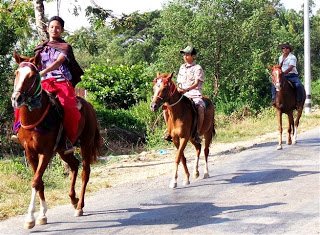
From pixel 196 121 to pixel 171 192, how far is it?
1574mm

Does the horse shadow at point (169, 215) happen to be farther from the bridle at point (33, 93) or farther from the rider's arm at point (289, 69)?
the rider's arm at point (289, 69)

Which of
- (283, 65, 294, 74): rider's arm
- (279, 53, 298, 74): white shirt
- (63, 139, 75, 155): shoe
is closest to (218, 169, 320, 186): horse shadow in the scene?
(63, 139, 75, 155): shoe

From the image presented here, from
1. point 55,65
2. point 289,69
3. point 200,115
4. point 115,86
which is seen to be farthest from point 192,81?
point 115,86

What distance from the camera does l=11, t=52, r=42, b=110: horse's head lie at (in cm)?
637

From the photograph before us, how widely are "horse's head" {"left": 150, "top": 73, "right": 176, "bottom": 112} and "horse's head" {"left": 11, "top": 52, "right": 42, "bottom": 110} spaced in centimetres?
269

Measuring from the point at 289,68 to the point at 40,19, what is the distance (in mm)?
6987

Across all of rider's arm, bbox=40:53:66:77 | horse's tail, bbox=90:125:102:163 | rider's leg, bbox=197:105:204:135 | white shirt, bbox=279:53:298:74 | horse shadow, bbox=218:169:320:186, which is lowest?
horse shadow, bbox=218:169:320:186

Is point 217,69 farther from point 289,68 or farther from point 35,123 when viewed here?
point 35,123

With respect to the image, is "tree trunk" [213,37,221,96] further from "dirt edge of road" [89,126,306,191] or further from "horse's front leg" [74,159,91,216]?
"horse's front leg" [74,159,91,216]

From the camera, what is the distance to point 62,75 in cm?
772

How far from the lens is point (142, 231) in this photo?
6.87 meters

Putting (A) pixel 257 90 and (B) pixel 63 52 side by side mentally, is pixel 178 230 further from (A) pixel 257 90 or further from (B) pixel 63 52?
(A) pixel 257 90

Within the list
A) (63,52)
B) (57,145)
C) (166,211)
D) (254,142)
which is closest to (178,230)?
(166,211)

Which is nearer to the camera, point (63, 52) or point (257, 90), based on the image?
point (63, 52)
